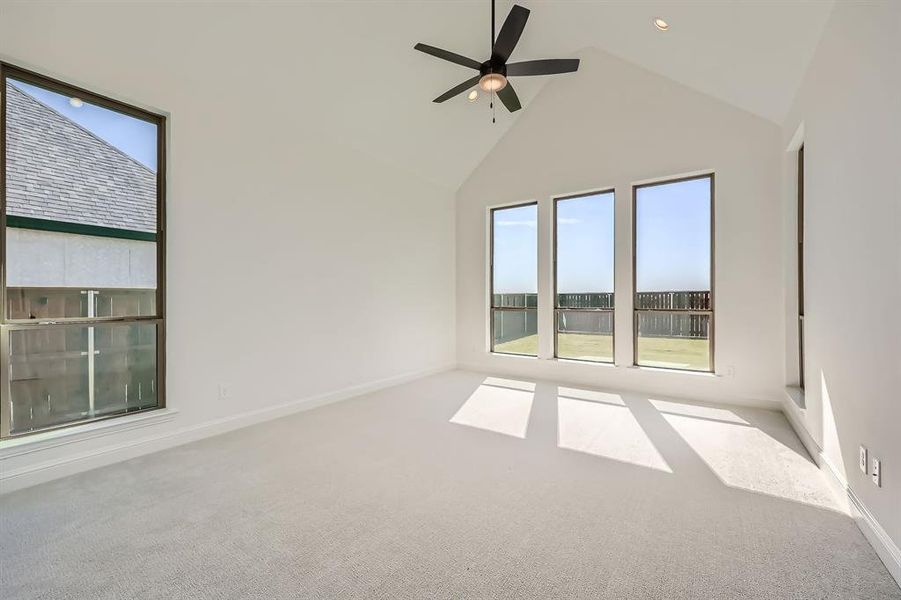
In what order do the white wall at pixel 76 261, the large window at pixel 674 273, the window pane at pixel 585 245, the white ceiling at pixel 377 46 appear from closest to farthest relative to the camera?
1. the white wall at pixel 76 261
2. the white ceiling at pixel 377 46
3. the large window at pixel 674 273
4. the window pane at pixel 585 245

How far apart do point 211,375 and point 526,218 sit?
458 cm

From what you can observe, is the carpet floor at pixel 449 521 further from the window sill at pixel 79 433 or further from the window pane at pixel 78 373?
the window pane at pixel 78 373

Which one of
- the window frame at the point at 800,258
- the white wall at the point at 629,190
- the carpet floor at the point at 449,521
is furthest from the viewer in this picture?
the white wall at the point at 629,190

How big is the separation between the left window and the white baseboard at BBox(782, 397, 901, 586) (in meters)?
4.58

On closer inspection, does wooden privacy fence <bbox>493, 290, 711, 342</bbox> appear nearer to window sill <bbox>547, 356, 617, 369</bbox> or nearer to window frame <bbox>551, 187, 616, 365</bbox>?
window frame <bbox>551, 187, 616, 365</bbox>

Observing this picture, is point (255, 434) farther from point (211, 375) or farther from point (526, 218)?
point (526, 218)

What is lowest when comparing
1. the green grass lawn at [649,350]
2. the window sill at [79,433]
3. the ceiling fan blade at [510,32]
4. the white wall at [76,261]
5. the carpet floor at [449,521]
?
the carpet floor at [449,521]

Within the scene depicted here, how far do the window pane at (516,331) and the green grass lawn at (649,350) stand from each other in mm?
24

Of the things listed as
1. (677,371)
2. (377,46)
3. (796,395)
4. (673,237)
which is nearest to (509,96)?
(377,46)

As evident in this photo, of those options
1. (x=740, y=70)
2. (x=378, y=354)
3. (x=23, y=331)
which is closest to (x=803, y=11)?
(x=740, y=70)

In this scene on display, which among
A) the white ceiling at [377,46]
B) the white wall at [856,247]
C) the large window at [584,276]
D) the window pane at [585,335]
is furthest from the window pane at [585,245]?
the white wall at [856,247]

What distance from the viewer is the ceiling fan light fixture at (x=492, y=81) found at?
3.15 meters

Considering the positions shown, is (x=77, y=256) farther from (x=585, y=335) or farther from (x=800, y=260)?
(x=800, y=260)

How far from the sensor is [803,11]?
8.57ft
